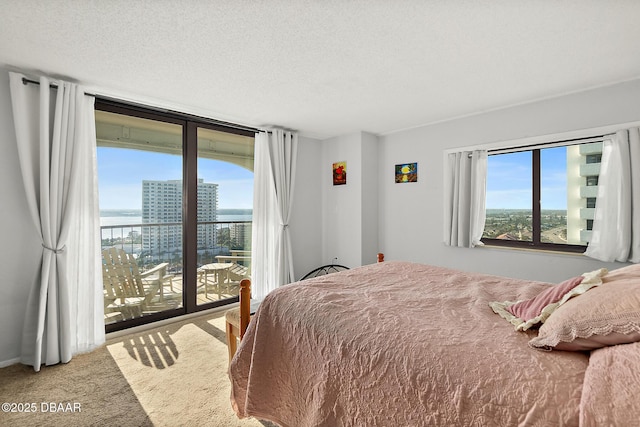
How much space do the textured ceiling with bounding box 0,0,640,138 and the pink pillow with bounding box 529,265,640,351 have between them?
5.17 ft

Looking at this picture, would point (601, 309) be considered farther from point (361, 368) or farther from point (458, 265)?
point (458, 265)

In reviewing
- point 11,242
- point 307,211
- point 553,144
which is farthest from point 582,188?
point 11,242

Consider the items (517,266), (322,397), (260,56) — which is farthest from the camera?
(517,266)

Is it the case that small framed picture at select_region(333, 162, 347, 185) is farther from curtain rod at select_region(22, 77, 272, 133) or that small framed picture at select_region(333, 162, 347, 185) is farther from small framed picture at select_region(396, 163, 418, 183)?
curtain rod at select_region(22, 77, 272, 133)

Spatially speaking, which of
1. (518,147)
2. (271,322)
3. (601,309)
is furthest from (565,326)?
(518,147)

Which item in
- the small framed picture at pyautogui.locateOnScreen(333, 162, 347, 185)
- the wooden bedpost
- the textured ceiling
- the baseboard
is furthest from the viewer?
the small framed picture at pyautogui.locateOnScreen(333, 162, 347, 185)

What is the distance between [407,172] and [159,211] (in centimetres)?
337

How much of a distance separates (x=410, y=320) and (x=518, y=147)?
2936 millimetres

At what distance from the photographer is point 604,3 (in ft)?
5.51

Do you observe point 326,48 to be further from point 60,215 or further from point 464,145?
point 60,215

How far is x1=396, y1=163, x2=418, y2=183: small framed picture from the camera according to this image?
13.8 ft

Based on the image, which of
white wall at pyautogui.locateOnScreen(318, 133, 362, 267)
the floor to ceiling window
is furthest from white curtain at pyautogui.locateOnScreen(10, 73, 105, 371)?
white wall at pyautogui.locateOnScreen(318, 133, 362, 267)

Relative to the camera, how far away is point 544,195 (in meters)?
3.30

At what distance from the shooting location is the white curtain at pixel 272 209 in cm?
422
